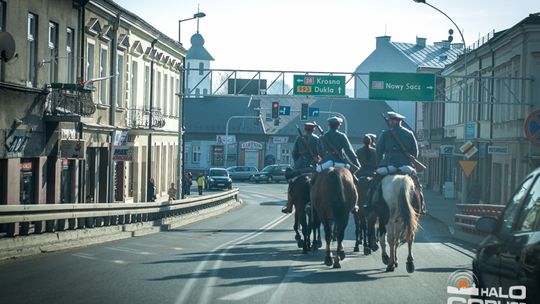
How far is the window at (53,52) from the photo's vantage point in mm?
27359

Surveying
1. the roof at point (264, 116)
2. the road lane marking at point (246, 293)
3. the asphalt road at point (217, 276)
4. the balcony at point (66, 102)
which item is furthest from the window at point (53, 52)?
the roof at point (264, 116)

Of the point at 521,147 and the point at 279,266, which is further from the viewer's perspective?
the point at 521,147

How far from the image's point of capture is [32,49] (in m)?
25.7

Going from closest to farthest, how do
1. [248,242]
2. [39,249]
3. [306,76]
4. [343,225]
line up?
[343,225] → [39,249] → [248,242] → [306,76]

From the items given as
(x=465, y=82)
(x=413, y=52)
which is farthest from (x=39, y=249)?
(x=413, y=52)

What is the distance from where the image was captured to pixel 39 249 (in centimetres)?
1694

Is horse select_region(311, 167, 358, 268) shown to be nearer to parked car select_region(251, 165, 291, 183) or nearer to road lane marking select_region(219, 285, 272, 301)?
road lane marking select_region(219, 285, 272, 301)

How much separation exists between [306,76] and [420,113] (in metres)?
36.8

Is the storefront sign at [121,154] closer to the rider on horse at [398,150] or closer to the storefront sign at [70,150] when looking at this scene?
the storefront sign at [70,150]

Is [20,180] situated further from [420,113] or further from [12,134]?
[420,113]

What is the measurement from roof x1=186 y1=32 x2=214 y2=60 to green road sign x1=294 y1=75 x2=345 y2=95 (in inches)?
3858

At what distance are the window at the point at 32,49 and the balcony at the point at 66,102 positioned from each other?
971 mm

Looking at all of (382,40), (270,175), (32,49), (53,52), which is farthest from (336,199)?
(382,40)

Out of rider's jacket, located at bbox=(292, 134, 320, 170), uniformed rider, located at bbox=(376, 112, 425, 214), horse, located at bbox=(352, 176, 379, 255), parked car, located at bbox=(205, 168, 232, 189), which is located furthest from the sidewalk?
parked car, located at bbox=(205, 168, 232, 189)
